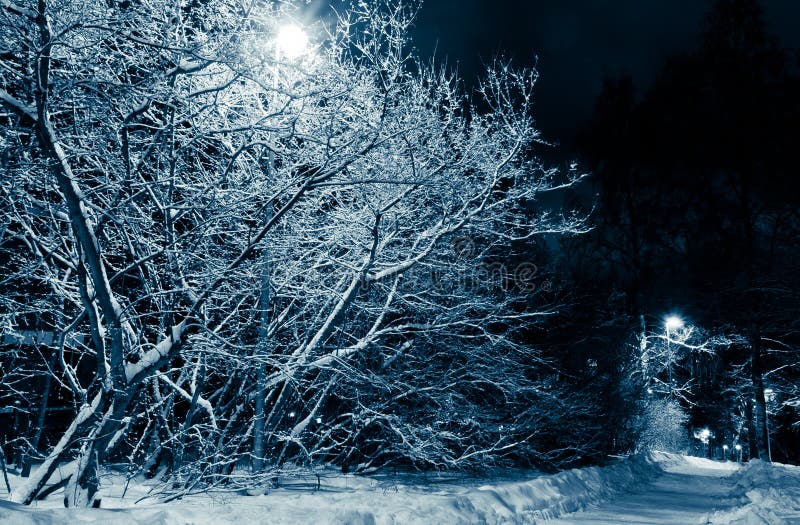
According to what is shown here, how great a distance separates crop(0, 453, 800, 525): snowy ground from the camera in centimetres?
477

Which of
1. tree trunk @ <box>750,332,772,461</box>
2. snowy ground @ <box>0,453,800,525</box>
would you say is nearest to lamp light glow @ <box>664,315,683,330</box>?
tree trunk @ <box>750,332,772,461</box>

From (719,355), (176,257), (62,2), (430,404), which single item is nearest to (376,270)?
(176,257)

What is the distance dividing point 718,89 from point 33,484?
1954 centimetres

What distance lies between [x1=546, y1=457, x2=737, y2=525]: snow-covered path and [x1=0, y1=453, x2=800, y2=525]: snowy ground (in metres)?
0.02

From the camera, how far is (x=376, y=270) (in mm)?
9125

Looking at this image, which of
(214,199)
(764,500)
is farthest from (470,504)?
(764,500)

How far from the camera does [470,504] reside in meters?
6.65

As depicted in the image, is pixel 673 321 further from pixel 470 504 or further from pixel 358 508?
pixel 358 508

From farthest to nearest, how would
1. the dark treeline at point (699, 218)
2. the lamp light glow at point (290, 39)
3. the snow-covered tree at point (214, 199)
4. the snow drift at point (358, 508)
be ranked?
1. the dark treeline at point (699, 218)
2. the lamp light glow at point (290, 39)
3. the snow-covered tree at point (214, 199)
4. the snow drift at point (358, 508)

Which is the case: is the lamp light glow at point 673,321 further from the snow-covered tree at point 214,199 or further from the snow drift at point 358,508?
the snow drift at point 358,508

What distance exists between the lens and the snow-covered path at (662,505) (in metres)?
8.31

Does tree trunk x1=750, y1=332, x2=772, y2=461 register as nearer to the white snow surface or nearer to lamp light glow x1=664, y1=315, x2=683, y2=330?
the white snow surface

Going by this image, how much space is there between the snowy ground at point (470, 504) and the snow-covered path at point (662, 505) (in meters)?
0.02

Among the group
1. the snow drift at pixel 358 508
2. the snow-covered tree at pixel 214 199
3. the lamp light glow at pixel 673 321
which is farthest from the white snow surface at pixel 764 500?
the lamp light glow at pixel 673 321
